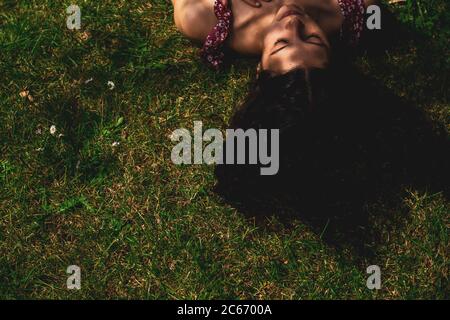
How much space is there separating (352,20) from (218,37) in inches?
38.2

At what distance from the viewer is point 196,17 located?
14.2 ft

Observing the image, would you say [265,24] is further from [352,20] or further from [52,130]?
[52,130]

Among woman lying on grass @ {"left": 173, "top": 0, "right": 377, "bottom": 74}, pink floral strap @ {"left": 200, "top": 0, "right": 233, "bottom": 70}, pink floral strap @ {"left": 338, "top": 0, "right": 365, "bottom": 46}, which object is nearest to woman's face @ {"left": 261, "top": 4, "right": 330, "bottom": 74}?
woman lying on grass @ {"left": 173, "top": 0, "right": 377, "bottom": 74}

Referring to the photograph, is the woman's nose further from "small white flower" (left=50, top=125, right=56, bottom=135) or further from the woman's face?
"small white flower" (left=50, top=125, right=56, bottom=135)

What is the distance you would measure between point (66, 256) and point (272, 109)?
1760 mm

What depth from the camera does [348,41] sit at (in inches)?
173

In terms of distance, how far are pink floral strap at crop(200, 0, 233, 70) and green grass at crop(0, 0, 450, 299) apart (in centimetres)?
14

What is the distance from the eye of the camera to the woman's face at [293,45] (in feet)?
12.0

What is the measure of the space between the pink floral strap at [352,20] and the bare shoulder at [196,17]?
932 millimetres

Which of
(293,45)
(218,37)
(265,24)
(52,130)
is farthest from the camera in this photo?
(52,130)

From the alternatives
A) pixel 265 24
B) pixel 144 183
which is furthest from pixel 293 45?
pixel 144 183

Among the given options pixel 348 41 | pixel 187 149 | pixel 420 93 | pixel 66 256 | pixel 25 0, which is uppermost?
pixel 25 0

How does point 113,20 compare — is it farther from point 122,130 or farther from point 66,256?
point 66,256
